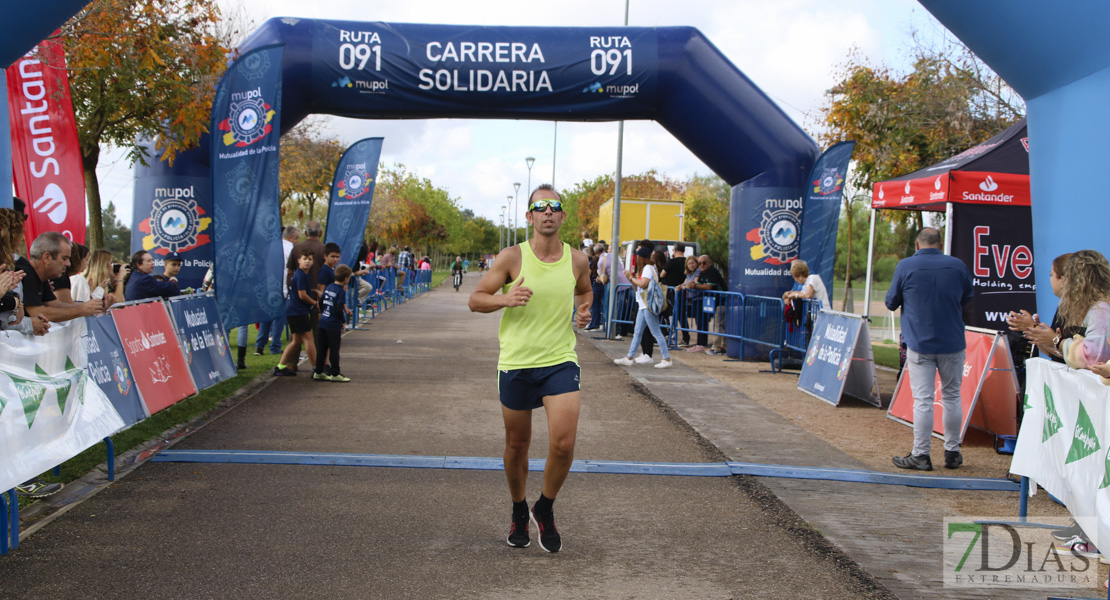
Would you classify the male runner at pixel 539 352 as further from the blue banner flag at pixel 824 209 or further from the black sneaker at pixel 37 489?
the blue banner flag at pixel 824 209

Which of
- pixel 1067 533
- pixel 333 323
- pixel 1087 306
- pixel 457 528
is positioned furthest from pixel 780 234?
pixel 457 528

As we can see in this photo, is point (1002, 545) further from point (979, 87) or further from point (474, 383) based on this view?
point (979, 87)

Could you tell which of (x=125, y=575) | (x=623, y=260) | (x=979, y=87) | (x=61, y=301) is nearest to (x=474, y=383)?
(x=61, y=301)

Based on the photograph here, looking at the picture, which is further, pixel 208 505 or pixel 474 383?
pixel 474 383

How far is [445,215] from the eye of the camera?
75.1 m

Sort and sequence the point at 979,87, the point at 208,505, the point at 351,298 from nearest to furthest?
the point at 208,505, the point at 979,87, the point at 351,298

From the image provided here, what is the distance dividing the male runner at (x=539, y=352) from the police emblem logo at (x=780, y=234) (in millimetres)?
9385

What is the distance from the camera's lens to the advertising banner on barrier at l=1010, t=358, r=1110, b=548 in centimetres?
387

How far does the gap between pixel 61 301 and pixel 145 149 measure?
22.9 ft

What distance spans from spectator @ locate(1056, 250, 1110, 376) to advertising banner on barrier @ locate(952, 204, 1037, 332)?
5.03 m

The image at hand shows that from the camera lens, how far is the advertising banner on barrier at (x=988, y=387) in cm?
735

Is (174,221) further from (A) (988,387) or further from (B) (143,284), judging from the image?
(A) (988,387)

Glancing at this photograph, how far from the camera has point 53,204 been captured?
738 cm

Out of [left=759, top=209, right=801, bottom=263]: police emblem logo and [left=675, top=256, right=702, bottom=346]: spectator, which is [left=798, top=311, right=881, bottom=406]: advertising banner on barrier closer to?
[left=759, top=209, right=801, bottom=263]: police emblem logo
